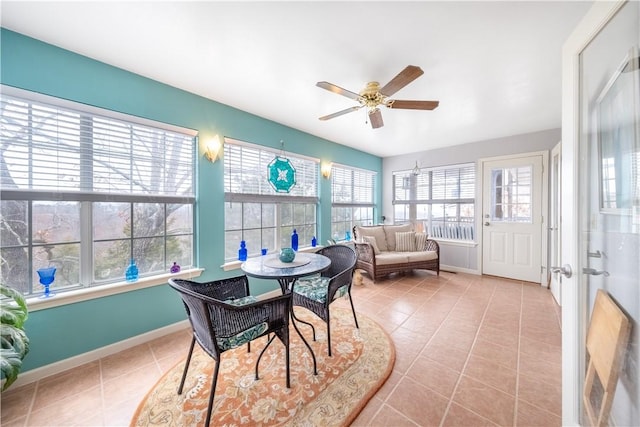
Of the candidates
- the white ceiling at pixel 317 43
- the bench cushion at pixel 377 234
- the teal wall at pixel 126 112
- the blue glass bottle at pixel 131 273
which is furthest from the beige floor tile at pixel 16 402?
the bench cushion at pixel 377 234

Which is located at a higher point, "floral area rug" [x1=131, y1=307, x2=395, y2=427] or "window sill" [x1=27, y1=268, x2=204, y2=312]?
"window sill" [x1=27, y1=268, x2=204, y2=312]

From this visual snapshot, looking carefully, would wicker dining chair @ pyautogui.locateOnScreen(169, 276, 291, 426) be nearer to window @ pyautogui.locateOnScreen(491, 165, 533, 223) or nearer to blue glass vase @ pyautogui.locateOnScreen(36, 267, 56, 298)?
blue glass vase @ pyautogui.locateOnScreen(36, 267, 56, 298)

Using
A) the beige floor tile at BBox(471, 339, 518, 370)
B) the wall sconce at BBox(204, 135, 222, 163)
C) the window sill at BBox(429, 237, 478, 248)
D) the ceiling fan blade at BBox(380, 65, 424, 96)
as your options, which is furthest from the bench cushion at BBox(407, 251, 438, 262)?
the wall sconce at BBox(204, 135, 222, 163)

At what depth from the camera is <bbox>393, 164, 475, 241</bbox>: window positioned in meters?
4.47

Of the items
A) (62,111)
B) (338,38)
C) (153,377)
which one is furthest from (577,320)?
(62,111)

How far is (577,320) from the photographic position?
1.08m

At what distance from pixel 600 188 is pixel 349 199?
12.3ft

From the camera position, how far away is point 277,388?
1588mm

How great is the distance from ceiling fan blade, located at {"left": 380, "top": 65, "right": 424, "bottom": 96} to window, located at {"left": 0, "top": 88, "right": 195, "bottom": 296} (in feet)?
6.62

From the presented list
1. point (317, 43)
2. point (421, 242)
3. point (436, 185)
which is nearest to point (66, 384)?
point (317, 43)

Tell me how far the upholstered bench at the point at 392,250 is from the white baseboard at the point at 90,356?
277cm

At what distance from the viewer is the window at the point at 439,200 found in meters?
4.47

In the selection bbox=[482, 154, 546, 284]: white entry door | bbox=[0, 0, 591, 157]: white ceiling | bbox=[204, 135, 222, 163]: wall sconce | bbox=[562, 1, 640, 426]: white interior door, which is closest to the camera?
bbox=[562, 1, 640, 426]: white interior door

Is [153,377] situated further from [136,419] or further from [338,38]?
[338,38]
